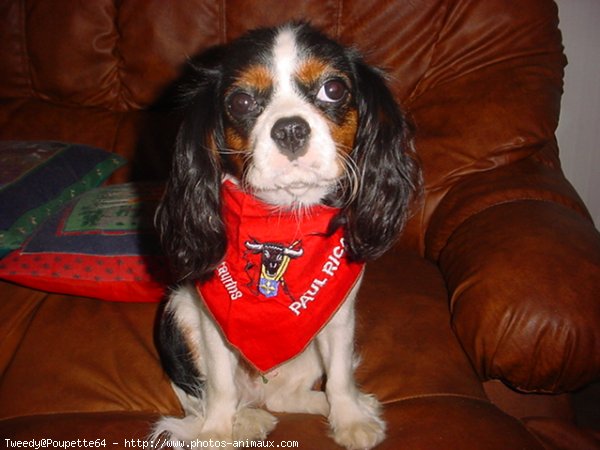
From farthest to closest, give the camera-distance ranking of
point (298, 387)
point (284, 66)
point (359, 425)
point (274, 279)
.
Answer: point (298, 387) < point (274, 279) < point (359, 425) < point (284, 66)

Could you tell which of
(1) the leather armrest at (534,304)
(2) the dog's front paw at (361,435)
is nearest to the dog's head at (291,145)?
(1) the leather armrest at (534,304)

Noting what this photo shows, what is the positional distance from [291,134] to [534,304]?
0.84 m

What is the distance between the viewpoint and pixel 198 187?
158 centimetres

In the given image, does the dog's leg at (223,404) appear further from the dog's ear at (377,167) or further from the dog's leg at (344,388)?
the dog's ear at (377,167)

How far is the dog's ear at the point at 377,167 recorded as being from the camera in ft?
5.25

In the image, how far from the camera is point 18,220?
2199 millimetres

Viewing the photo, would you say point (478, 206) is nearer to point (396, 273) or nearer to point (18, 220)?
point (396, 273)

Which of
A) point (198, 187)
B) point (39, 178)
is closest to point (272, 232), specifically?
point (198, 187)

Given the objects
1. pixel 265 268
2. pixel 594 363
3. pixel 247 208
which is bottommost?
pixel 594 363

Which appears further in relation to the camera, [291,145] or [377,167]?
[377,167]

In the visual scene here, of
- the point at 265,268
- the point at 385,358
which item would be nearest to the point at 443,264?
the point at 385,358

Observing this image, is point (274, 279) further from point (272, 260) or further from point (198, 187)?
A: point (198, 187)

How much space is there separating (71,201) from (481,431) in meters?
1.76

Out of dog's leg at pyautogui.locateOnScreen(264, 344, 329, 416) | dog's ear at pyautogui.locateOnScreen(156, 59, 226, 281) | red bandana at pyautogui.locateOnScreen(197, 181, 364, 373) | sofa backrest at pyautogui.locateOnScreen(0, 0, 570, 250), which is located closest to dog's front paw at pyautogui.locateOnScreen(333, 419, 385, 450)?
dog's leg at pyautogui.locateOnScreen(264, 344, 329, 416)
